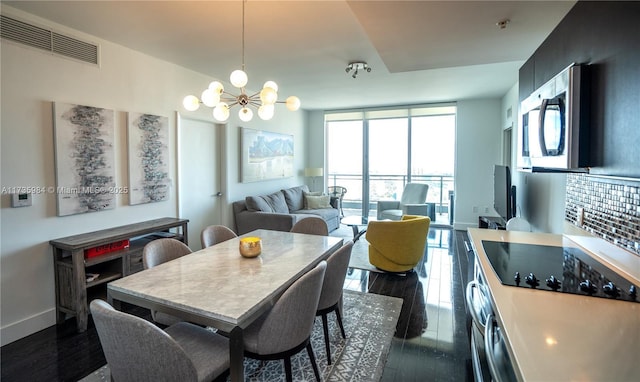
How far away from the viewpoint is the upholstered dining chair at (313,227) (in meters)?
3.14

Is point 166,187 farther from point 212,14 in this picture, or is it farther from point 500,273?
point 500,273

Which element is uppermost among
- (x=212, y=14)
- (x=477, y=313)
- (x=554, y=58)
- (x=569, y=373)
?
(x=212, y=14)

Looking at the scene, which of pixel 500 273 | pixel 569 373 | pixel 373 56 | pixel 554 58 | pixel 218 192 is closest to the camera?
pixel 569 373

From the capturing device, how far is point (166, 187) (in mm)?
3830

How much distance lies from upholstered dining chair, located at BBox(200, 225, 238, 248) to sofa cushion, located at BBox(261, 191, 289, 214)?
243 centimetres

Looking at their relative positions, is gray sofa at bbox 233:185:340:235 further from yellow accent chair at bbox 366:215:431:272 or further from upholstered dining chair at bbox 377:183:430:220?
yellow accent chair at bbox 366:215:431:272

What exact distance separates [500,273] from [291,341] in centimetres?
111

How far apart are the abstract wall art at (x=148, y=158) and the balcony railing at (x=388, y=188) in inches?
184

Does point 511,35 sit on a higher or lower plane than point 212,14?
lower

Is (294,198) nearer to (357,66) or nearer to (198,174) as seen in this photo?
(198,174)

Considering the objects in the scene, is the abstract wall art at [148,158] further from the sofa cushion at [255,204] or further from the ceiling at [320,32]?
the sofa cushion at [255,204]

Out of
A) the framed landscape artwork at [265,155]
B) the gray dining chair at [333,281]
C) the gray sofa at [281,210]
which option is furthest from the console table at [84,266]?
the framed landscape artwork at [265,155]

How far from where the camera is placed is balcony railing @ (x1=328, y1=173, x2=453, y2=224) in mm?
7004

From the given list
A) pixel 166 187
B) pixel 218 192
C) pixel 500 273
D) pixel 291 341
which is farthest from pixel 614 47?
pixel 218 192
